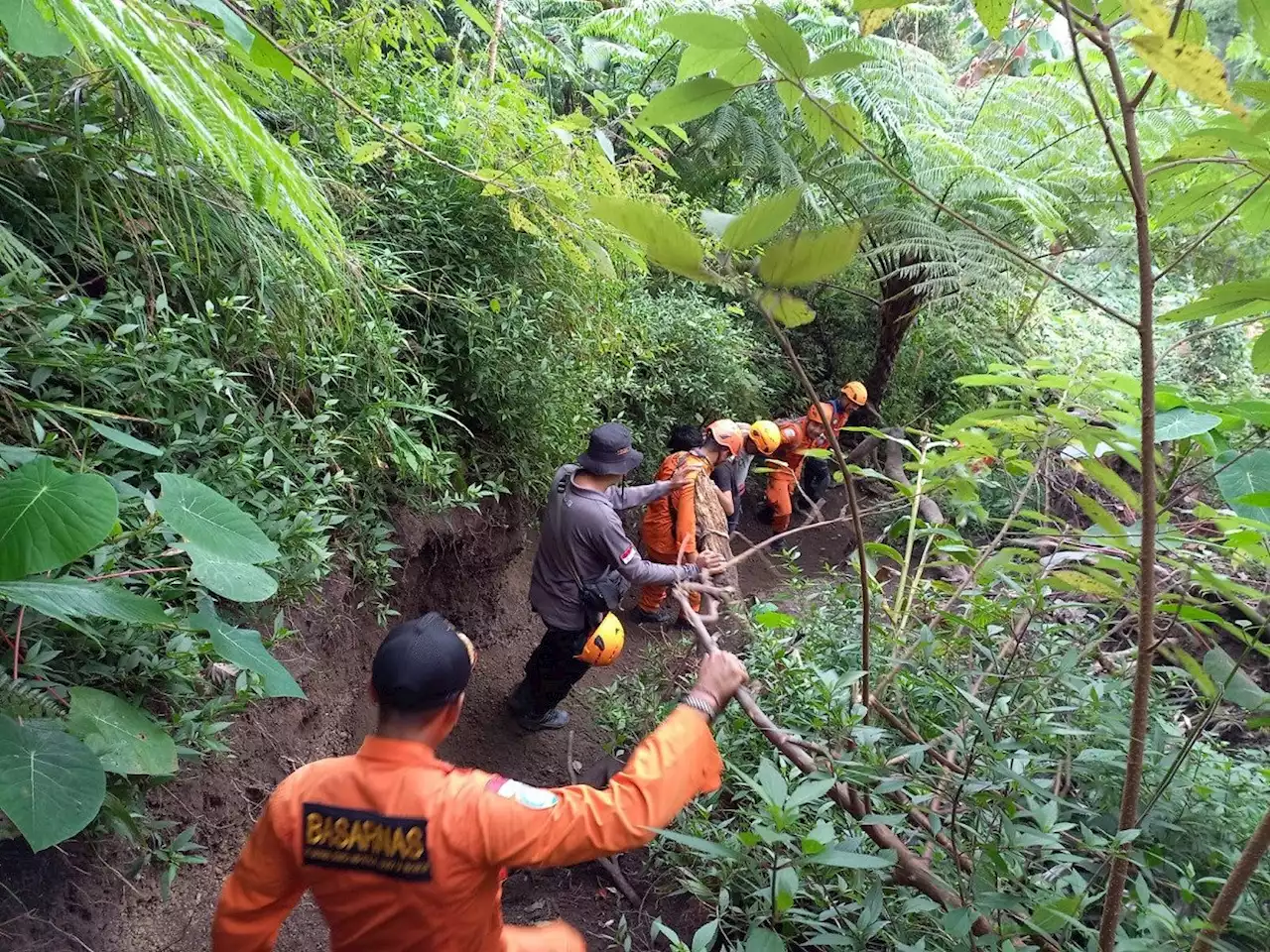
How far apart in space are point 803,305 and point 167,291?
247 cm

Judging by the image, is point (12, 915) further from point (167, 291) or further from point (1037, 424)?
point (1037, 424)

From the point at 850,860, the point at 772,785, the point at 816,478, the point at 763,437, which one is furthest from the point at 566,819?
the point at 816,478

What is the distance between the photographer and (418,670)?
1396 millimetres

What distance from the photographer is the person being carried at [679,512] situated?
4453 mm

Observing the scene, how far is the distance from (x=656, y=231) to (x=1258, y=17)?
2.76ft

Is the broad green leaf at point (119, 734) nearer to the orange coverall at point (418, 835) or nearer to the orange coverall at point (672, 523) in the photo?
the orange coverall at point (418, 835)

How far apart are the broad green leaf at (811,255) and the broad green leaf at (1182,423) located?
845 mm

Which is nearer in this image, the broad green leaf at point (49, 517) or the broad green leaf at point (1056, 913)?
the broad green leaf at point (1056, 913)

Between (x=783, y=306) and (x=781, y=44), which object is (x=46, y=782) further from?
(x=781, y=44)

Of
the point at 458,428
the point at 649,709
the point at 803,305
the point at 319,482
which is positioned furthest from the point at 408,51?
the point at 803,305

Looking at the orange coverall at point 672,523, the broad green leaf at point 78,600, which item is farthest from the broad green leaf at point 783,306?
the orange coverall at point 672,523

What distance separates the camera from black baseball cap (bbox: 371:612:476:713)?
4.56 feet

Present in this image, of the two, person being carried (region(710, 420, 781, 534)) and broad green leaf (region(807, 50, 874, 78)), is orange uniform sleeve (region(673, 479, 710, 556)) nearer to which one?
person being carried (region(710, 420, 781, 534))

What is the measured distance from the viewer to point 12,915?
1.54 m
